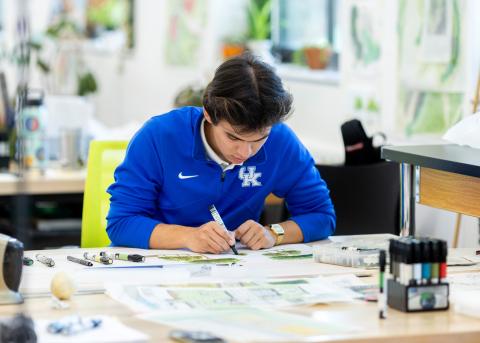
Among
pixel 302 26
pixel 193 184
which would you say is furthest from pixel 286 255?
pixel 302 26

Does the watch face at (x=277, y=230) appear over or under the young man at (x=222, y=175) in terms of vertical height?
under

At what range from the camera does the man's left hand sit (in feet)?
8.20

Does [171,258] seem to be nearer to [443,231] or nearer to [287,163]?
[287,163]

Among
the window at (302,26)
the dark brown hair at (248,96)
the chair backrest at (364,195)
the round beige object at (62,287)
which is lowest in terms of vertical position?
the chair backrest at (364,195)

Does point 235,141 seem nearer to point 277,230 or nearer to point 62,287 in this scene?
point 277,230

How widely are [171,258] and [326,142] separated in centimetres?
247

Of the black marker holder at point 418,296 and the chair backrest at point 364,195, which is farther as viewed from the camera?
the chair backrest at point 364,195

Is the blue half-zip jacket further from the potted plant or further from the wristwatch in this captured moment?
the potted plant

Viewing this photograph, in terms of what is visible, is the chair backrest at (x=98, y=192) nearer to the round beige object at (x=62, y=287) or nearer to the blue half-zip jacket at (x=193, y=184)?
the blue half-zip jacket at (x=193, y=184)

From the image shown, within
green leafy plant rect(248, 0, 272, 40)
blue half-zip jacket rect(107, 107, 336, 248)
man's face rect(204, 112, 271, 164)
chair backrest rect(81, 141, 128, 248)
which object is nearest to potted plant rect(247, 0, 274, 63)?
green leafy plant rect(248, 0, 272, 40)

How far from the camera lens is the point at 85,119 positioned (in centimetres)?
459

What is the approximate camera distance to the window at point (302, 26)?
518 centimetres

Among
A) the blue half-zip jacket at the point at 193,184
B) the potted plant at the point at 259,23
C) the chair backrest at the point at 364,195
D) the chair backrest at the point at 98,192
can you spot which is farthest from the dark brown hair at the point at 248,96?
the potted plant at the point at 259,23

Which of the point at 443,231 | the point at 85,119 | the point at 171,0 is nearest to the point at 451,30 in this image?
the point at 443,231
